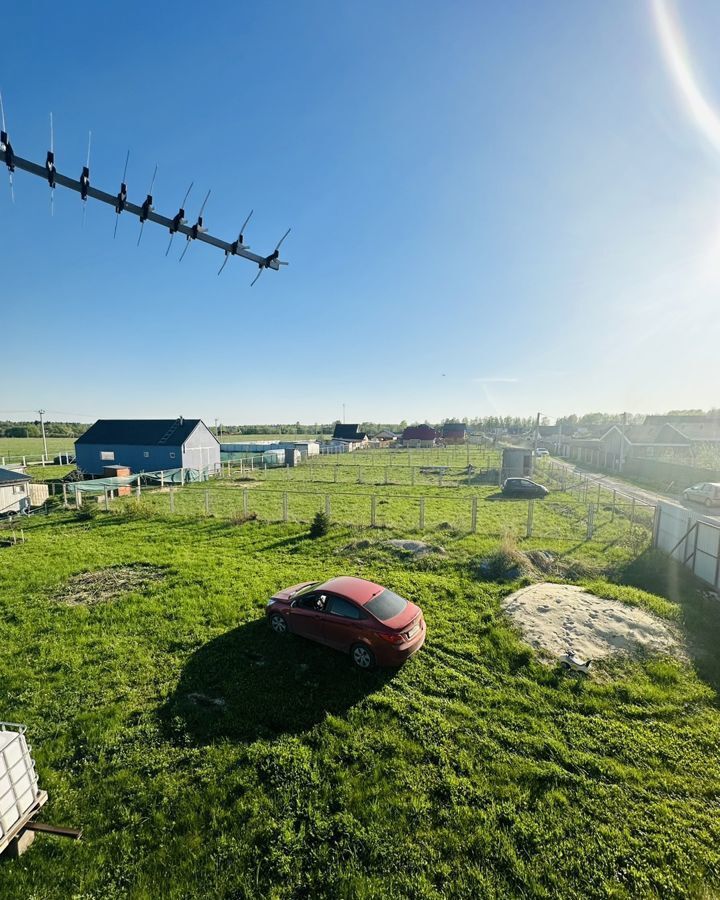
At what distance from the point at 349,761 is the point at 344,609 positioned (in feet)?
9.73

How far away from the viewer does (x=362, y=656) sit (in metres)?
8.24

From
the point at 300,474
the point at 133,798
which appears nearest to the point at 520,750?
the point at 133,798

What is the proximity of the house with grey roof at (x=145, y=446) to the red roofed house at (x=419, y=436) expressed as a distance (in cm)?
5738

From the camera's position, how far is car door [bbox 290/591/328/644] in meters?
8.85

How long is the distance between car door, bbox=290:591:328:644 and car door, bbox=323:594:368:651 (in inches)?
6.7

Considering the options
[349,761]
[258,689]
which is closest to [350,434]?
[258,689]

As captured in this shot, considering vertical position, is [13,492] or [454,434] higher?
[454,434]

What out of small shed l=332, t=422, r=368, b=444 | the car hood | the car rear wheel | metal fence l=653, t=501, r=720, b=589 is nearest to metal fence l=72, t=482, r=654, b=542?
metal fence l=653, t=501, r=720, b=589

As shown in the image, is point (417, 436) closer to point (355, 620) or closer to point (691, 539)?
point (691, 539)

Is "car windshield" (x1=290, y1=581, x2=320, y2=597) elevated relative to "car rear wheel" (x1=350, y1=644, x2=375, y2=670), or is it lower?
→ elevated

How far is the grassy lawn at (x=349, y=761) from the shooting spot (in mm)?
4457

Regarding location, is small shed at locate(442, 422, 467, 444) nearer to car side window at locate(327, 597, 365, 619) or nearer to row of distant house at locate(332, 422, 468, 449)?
row of distant house at locate(332, 422, 468, 449)

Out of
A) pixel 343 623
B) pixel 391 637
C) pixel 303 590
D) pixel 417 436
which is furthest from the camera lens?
pixel 417 436

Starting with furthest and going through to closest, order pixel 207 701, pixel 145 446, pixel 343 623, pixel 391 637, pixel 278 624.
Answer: pixel 145 446 → pixel 278 624 → pixel 343 623 → pixel 391 637 → pixel 207 701
